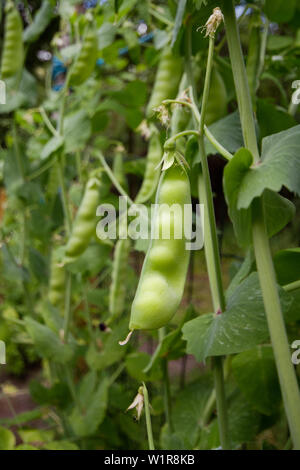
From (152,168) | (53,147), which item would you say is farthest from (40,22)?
(152,168)

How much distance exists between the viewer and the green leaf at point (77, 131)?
0.84m

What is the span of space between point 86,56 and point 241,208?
1.74 ft

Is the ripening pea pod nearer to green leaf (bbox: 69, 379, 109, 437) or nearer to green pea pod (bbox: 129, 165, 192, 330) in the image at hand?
green leaf (bbox: 69, 379, 109, 437)

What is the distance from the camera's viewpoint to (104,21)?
87 centimetres

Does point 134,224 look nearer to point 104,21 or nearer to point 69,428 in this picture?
point 104,21

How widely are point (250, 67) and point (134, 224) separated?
0.29m

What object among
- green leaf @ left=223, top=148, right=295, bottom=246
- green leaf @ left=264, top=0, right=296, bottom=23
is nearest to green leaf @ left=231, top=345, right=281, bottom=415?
green leaf @ left=223, top=148, right=295, bottom=246

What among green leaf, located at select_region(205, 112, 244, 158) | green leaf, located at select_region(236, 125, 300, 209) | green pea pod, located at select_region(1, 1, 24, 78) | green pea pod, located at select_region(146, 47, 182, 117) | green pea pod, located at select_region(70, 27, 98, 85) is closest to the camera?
green leaf, located at select_region(236, 125, 300, 209)

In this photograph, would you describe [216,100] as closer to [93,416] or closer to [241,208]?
[241,208]

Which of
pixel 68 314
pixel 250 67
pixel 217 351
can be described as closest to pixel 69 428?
pixel 68 314

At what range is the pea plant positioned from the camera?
39cm

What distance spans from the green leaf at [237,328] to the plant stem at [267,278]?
0.06 metres

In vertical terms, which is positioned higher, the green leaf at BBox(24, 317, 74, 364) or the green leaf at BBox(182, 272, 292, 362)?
the green leaf at BBox(182, 272, 292, 362)

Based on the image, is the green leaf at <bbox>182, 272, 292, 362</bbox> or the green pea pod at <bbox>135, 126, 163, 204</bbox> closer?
the green leaf at <bbox>182, 272, 292, 362</bbox>
